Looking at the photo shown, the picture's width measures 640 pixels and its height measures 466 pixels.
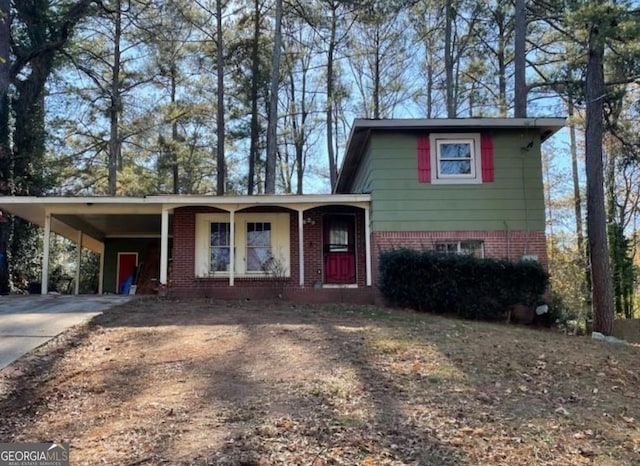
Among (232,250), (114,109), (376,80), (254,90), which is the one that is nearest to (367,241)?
(232,250)

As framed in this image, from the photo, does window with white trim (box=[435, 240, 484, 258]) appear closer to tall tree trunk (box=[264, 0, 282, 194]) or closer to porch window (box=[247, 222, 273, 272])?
porch window (box=[247, 222, 273, 272])

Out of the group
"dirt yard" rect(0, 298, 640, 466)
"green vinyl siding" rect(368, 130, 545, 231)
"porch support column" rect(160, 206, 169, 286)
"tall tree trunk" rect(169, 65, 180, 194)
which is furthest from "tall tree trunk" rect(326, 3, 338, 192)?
"dirt yard" rect(0, 298, 640, 466)

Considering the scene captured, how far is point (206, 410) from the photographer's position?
15.0ft

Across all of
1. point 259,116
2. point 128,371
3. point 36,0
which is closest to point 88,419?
point 128,371

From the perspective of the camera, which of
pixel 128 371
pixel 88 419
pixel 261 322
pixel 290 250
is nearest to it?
pixel 88 419

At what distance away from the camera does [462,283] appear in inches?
434

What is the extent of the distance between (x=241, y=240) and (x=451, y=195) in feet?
18.1

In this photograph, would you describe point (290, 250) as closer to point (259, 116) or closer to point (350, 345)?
point (350, 345)

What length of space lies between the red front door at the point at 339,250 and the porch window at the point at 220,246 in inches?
101

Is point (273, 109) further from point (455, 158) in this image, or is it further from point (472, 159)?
point (472, 159)

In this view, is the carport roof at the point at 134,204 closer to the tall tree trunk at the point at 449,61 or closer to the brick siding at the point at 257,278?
the brick siding at the point at 257,278

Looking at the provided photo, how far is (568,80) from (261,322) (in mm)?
11481

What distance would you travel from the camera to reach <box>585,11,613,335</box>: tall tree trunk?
11609 mm

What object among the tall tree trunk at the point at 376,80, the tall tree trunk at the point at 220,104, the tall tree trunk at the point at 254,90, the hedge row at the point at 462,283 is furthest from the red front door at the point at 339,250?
the tall tree trunk at the point at 376,80
